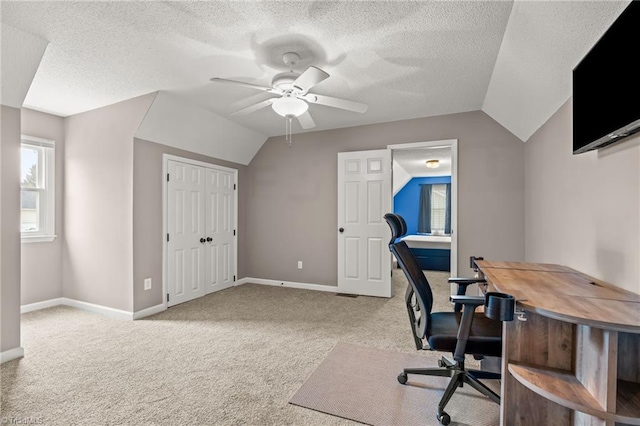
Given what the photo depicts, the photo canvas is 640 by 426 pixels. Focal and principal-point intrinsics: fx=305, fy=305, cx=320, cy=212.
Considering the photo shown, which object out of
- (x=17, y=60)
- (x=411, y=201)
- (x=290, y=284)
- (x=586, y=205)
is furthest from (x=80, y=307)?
(x=411, y=201)

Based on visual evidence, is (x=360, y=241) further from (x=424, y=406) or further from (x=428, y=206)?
(x=428, y=206)

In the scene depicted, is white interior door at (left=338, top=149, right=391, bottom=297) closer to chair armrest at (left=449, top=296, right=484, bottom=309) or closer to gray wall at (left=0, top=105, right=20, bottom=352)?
chair armrest at (left=449, top=296, right=484, bottom=309)

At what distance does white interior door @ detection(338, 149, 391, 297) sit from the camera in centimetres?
443

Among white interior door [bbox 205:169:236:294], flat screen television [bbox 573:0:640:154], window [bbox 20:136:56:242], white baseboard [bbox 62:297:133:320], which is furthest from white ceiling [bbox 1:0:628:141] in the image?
white baseboard [bbox 62:297:133:320]

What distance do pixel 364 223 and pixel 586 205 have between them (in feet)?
9.00

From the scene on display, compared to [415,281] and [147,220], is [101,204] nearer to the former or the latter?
[147,220]

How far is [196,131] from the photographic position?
162 inches

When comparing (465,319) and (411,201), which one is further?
(411,201)

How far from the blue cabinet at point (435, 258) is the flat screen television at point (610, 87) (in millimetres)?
4898

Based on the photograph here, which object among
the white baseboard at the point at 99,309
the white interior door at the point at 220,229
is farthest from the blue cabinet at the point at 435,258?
the white baseboard at the point at 99,309

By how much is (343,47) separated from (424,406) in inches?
103

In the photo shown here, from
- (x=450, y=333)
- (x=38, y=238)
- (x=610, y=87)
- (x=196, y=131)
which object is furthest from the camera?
(x=196, y=131)

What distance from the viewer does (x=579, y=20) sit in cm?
168

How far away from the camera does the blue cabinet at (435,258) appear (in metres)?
6.54
